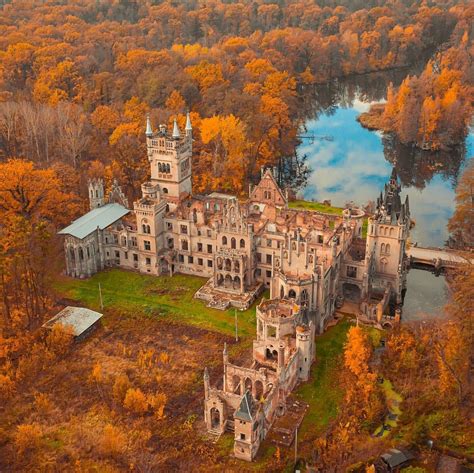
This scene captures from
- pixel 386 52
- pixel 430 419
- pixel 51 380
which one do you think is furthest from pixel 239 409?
pixel 386 52

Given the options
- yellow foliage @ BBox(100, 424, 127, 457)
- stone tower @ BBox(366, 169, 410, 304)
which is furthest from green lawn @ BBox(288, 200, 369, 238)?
yellow foliage @ BBox(100, 424, 127, 457)

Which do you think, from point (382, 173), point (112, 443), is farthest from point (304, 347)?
point (382, 173)

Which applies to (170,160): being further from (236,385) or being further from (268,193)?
(236,385)

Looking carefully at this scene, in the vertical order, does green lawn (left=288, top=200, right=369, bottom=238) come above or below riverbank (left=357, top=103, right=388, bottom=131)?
below

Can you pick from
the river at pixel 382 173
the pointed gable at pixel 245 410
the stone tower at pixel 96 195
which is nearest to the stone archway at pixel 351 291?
the river at pixel 382 173

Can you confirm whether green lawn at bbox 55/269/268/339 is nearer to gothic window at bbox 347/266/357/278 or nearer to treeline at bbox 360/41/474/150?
gothic window at bbox 347/266/357/278

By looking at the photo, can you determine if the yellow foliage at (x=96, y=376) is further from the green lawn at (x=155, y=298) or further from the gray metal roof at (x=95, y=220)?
the gray metal roof at (x=95, y=220)

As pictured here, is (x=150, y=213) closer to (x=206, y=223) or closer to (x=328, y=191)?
(x=206, y=223)
